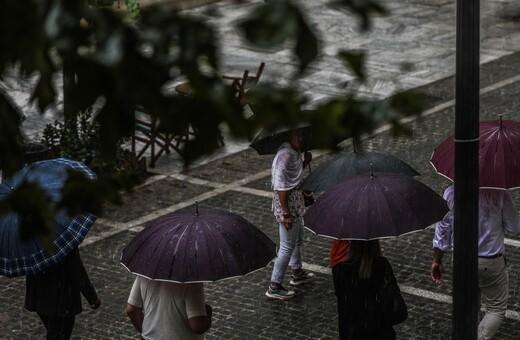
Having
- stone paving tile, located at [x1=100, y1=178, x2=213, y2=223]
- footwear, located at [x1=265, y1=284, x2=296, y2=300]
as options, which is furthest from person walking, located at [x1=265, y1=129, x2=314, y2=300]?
stone paving tile, located at [x1=100, y1=178, x2=213, y2=223]

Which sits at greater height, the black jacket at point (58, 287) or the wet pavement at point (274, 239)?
the black jacket at point (58, 287)

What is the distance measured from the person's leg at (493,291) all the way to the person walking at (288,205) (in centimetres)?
182

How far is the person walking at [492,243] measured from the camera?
8828mm

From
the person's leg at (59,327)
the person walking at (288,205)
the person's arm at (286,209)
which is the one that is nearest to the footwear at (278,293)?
the person walking at (288,205)

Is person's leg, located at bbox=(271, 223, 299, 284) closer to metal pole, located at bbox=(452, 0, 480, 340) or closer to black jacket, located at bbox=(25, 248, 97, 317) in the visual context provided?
black jacket, located at bbox=(25, 248, 97, 317)

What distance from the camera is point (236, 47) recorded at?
21.3 meters

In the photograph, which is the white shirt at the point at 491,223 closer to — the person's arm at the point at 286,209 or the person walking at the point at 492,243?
the person walking at the point at 492,243

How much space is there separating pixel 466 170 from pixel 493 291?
204 centimetres

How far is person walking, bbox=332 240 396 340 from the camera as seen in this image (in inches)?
311

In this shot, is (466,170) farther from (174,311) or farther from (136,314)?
(136,314)

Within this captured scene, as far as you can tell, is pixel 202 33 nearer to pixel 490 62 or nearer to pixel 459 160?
pixel 459 160

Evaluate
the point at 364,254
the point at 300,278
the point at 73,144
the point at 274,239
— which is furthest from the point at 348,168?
the point at 73,144

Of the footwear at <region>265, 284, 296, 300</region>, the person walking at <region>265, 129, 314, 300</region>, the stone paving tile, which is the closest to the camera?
the person walking at <region>265, 129, 314, 300</region>

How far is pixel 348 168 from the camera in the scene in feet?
32.0
